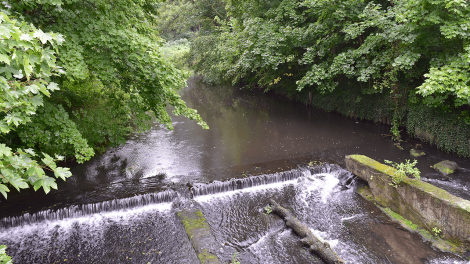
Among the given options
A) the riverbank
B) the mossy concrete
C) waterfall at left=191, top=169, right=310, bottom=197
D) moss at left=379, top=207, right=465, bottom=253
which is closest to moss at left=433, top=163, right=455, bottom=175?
the riverbank

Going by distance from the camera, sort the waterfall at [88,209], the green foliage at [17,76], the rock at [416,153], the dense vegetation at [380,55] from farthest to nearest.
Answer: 1. the rock at [416,153]
2. the dense vegetation at [380,55]
3. the waterfall at [88,209]
4. the green foliage at [17,76]

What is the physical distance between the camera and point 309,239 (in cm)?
613

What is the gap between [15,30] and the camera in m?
2.16

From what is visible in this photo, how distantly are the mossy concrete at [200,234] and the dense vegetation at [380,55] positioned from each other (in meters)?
7.46

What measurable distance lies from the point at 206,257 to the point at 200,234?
0.84 metres

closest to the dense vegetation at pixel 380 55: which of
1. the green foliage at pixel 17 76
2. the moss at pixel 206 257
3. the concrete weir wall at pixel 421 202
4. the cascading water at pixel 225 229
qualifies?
the concrete weir wall at pixel 421 202

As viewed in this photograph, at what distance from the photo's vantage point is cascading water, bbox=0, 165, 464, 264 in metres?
5.86

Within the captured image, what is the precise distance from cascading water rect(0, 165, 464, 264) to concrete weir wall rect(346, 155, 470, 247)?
1.58ft

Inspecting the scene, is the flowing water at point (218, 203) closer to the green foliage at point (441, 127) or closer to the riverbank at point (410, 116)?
the green foliage at point (441, 127)

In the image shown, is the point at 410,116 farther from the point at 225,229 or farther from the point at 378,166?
the point at 225,229

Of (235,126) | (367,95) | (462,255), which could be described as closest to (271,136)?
(235,126)

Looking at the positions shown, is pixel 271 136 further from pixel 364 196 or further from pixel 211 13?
pixel 211 13

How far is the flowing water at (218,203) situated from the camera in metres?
6.01

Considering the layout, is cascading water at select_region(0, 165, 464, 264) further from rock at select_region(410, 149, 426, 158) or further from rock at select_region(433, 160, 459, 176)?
rock at select_region(410, 149, 426, 158)
